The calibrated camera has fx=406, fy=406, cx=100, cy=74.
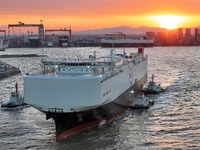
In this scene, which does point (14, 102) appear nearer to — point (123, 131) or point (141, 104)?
point (141, 104)

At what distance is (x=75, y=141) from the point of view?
13859 millimetres

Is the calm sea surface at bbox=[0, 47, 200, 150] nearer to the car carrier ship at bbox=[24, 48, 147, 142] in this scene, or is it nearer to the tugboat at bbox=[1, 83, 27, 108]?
the car carrier ship at bbox=[24, 48, 147, 142]

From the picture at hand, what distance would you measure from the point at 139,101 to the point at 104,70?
298cm

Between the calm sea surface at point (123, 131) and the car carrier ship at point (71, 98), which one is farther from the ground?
the car carrier ship at point (71, 98)

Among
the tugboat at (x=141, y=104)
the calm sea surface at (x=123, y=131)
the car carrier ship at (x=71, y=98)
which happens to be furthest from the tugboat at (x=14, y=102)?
the tugboat at (x=141, y=104)

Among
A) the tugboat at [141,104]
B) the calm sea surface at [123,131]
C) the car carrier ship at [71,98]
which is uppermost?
the car carrier ship at [71,98]

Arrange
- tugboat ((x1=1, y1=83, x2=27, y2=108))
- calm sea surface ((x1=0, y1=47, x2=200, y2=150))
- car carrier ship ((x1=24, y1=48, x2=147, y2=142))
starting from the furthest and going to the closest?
tugboat ((x1=1, y1=83, x2=27, y2=108)), car carrier ship ((x1=24, y1=48, x2=147, y2=142)), calm sea surface ((x1=0, y1=47, x2=200, y2=150))

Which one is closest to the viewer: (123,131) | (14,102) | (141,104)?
(123,131)

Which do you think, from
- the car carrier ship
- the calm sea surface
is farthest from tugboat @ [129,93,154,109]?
the car carrier ship

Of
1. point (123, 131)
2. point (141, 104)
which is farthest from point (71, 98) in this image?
point (141, 104)

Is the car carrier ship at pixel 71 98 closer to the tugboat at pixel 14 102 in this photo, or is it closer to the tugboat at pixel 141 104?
the tugboat at pixel 141 104

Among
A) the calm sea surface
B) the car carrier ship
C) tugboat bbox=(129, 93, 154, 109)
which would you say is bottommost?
the calm sea surface

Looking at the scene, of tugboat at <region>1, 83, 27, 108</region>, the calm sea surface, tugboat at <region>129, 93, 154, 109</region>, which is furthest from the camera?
tugboat at <region>1, 83, 27, 108</region>

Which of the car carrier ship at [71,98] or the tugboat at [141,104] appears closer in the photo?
the car carrier ship at [71,98]
